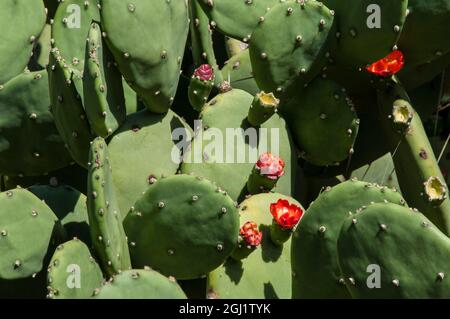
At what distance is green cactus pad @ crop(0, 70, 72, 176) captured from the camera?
3.40m

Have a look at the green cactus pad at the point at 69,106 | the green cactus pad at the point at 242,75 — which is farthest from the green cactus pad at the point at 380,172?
the green cactus pad at the point at 69,106

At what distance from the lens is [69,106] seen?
321 centimetres

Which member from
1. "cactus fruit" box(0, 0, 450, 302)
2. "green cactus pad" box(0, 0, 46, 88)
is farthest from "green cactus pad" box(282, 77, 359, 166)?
"green cactus pad" box(0, 0, 46, 88)

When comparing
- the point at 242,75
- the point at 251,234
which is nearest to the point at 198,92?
the point at 242,75

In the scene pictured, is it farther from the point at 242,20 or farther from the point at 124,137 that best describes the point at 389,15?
the point at 124,137

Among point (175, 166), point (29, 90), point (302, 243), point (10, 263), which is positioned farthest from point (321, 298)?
point (29, 90)

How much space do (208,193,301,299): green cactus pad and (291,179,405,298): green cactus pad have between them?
13 centimetres

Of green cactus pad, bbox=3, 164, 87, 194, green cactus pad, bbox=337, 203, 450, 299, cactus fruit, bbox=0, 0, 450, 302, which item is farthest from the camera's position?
green cactus pad, bbox=3, 164, 87, 194

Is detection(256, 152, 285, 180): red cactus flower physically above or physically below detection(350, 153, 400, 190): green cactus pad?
above

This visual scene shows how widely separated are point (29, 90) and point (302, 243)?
0.96 m

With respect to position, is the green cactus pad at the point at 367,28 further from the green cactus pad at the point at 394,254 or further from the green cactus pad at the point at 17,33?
the green cactus pad at the point at 17,33

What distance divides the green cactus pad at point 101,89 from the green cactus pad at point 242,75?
460mm

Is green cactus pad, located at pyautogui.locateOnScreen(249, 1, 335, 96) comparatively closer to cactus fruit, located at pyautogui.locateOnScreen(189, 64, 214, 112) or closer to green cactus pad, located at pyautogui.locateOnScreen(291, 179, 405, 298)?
cactus fruit, located at pyautogui.locateOnScreen(189, 64, 214, 112)
